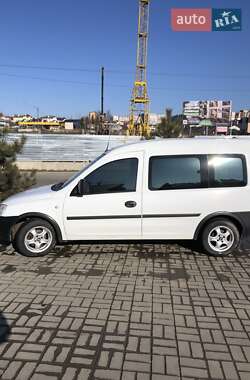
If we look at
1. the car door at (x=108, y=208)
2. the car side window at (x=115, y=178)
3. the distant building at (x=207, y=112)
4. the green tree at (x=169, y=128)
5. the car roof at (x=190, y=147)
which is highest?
the distant building at (x=207, y=112)

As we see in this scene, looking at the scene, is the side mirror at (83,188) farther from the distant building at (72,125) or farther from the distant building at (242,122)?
the distant building at (72,125)

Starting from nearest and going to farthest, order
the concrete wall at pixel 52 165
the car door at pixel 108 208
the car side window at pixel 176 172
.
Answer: the car door at pixel 108 208
the car side window at pixel 176 172
the concrete wall at pixel 52 165

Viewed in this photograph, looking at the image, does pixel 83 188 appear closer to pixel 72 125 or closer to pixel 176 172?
pixel 176 172

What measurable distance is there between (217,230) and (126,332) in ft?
9.97

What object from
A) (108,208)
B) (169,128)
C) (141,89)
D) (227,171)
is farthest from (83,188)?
(141,89)

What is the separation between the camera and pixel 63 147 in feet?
83.3

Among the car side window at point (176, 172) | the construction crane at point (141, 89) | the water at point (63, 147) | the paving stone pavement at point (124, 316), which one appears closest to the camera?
the paving stone pavement at point (124, 316)

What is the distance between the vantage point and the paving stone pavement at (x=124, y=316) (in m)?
3.42

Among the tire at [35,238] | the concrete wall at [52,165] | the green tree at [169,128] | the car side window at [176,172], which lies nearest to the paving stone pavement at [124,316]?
the tire at [35,238]

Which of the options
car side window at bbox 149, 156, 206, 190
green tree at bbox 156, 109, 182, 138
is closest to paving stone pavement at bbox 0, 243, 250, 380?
car side window at bbox 149, 156, 206, 190

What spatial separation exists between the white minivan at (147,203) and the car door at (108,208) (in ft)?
0.05

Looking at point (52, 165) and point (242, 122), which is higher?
point (242, 122)

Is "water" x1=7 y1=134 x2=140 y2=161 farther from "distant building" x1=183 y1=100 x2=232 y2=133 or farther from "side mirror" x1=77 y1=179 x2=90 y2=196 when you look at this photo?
"distant building" x1=183 y1=100 x2=232 y2=133

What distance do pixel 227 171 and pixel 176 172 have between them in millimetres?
810
